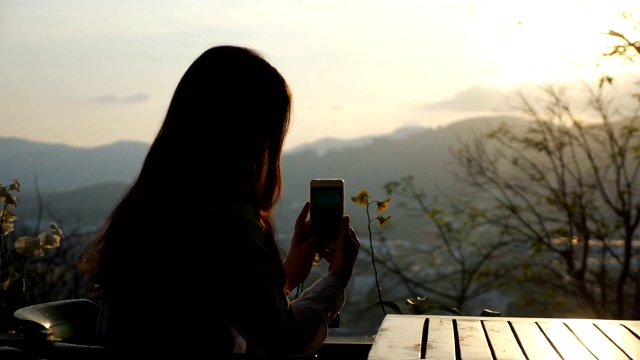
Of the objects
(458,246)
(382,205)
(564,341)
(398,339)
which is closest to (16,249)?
(382,205)

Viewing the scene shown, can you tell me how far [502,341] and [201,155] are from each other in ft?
2.77

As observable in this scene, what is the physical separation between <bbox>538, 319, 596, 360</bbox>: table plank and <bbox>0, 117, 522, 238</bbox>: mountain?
3.33 meters

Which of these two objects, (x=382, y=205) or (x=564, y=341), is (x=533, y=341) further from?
(x=382, y=205)

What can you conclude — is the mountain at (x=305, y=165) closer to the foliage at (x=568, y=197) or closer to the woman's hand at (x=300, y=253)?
the foliage at (x=568, y=197)

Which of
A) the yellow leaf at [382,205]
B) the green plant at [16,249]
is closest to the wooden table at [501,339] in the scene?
the yellow leaf at [382,205]

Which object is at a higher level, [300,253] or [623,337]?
[300,253]

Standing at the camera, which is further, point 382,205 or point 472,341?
point 382,205

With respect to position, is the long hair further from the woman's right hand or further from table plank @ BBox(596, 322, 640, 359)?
table plank @ BBox(596, 322, 640, 359)

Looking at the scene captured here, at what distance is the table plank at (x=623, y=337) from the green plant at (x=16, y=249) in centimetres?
228

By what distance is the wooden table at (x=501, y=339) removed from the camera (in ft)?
5.98

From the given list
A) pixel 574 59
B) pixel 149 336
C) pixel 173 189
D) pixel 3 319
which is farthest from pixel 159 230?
pixel 574 59

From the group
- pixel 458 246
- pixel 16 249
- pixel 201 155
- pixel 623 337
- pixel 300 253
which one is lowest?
pixel 458 246

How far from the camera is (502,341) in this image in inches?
78.7

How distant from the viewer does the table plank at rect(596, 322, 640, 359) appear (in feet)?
6.28
